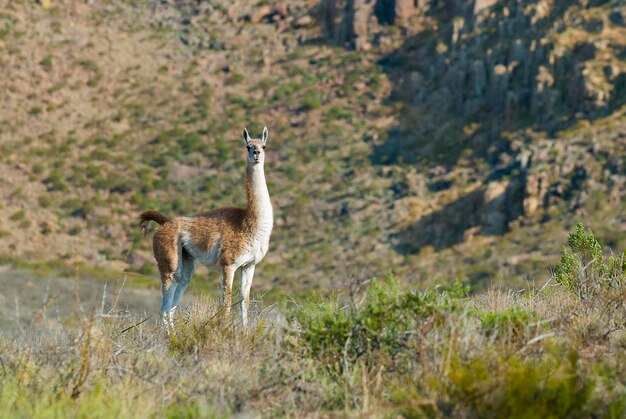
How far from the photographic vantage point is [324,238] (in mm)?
50719

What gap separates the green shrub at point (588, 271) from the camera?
9.95 metres

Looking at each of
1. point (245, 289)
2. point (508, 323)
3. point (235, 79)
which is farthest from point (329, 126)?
point (508, 323)

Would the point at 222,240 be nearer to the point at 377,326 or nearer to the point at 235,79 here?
the point at 377,326

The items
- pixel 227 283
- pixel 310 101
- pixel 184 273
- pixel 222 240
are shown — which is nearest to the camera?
pixel 227 283

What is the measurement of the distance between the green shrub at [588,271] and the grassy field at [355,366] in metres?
0.51

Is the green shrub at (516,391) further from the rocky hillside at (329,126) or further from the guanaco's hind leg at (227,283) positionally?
the rocky hillside at (329,126)

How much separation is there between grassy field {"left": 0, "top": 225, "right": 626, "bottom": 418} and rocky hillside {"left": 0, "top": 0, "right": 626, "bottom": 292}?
3240 centimetres

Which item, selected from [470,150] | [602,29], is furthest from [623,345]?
[602,29]

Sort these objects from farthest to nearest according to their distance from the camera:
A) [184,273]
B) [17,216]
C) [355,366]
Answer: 1. [17,216]
2. [184,273]
3. [355,366]

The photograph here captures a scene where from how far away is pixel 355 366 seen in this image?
24.4 feet

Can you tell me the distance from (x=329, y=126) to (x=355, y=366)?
180ft

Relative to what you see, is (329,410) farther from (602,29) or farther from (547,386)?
(602,29)

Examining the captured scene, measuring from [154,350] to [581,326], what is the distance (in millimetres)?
4167

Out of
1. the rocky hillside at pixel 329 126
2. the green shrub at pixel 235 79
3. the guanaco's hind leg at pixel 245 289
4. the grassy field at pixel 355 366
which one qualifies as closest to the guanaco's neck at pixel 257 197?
the guanaco's hind leg at pixel 245 289
